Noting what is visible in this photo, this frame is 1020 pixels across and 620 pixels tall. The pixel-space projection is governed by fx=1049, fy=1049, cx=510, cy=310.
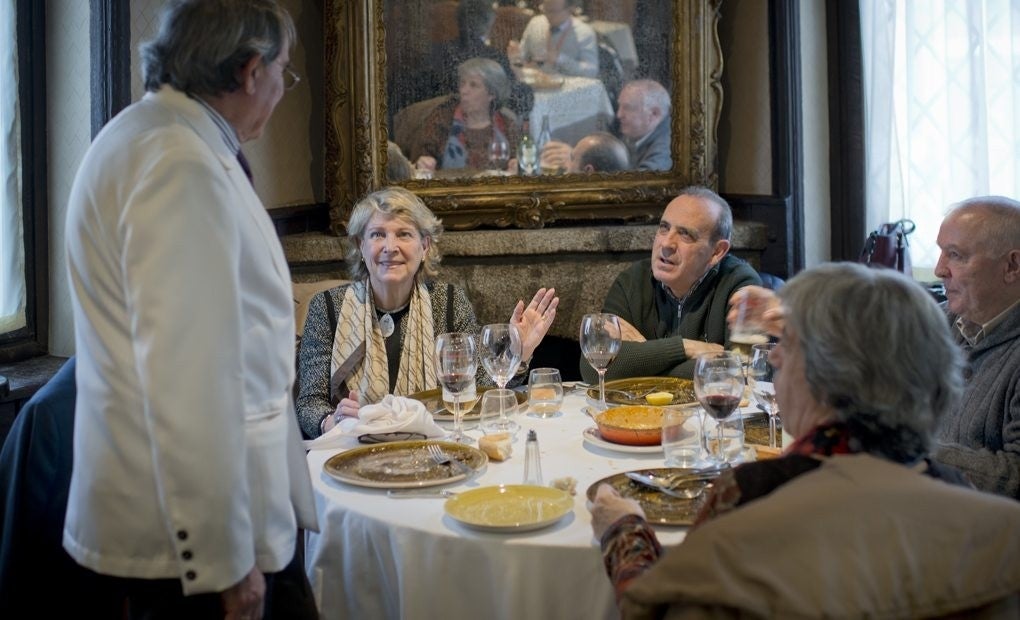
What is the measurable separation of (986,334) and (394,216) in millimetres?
1748

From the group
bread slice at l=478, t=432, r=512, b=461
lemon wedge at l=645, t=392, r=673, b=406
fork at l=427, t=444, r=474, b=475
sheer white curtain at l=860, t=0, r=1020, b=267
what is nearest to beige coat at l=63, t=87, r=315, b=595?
fork at l=427, t=444, r=474, b=475

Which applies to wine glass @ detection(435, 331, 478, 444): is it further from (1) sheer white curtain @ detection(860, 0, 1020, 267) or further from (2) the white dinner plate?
(1) sheer white curtain @ detection(860, 0, 1020, 267)

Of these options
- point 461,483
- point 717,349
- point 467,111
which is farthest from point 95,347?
point 467,111

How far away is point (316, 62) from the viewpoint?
4734 mm

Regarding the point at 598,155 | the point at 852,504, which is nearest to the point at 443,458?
the point at 852,504

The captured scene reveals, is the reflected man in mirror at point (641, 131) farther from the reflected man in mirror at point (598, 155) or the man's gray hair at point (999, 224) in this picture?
the man's gray hair at point (999, 224)

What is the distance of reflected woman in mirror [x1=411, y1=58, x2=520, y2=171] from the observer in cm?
455

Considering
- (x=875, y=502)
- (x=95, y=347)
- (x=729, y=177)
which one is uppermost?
(x=729, y=177)

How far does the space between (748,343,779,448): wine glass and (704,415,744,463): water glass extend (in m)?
0.15

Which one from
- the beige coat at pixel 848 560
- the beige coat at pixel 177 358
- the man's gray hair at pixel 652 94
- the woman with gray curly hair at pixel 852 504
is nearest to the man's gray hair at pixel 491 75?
the man's gray hair at pixel 652 94

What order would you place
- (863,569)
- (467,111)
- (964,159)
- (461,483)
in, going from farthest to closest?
(467,111) → (964,159) → (461,483) → (863,569)

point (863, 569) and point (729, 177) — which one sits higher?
point (729, 177)

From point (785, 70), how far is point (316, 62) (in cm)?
206

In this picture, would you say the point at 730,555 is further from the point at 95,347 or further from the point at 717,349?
the point at 717,349
